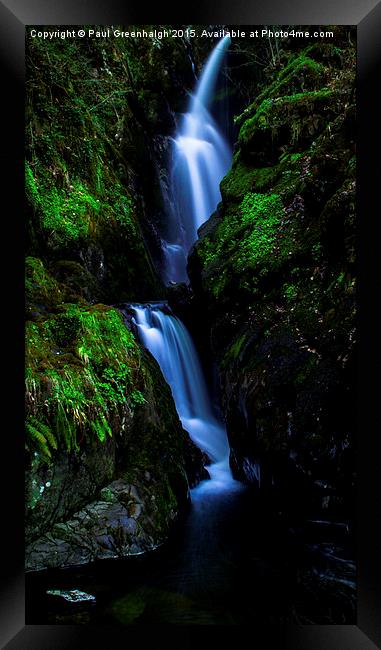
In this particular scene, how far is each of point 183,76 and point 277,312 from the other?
10.5m

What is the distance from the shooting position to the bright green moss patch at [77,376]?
3256 mm

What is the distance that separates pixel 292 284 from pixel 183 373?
2.91 meters

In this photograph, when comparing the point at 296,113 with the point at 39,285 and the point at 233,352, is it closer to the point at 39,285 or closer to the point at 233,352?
the point at 233,352

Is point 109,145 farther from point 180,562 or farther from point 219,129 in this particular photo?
point 180,562

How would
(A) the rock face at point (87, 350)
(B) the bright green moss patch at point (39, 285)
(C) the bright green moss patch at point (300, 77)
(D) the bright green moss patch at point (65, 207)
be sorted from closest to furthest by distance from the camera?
(A) the rock face at point (87, 350), (B) the bright green moss patch at point (39, 285), (D) the bright green moss patch at point (65, 207), (C) the bright green moss patch at point (300, 77)

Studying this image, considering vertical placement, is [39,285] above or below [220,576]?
above

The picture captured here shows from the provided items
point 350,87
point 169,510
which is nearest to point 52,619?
point 169,510

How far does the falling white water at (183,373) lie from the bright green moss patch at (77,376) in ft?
6.67

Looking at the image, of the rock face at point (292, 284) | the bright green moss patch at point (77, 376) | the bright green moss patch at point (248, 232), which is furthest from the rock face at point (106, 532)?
the bright green moss patch at point (248, 232)

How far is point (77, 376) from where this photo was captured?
358 centimetres

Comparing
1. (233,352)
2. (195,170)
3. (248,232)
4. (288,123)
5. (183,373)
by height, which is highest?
(195,170)

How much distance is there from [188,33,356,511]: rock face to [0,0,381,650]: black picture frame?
1344 mm

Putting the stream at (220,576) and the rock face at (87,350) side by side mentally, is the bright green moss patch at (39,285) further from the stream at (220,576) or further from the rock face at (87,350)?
the stream at (220,576)
